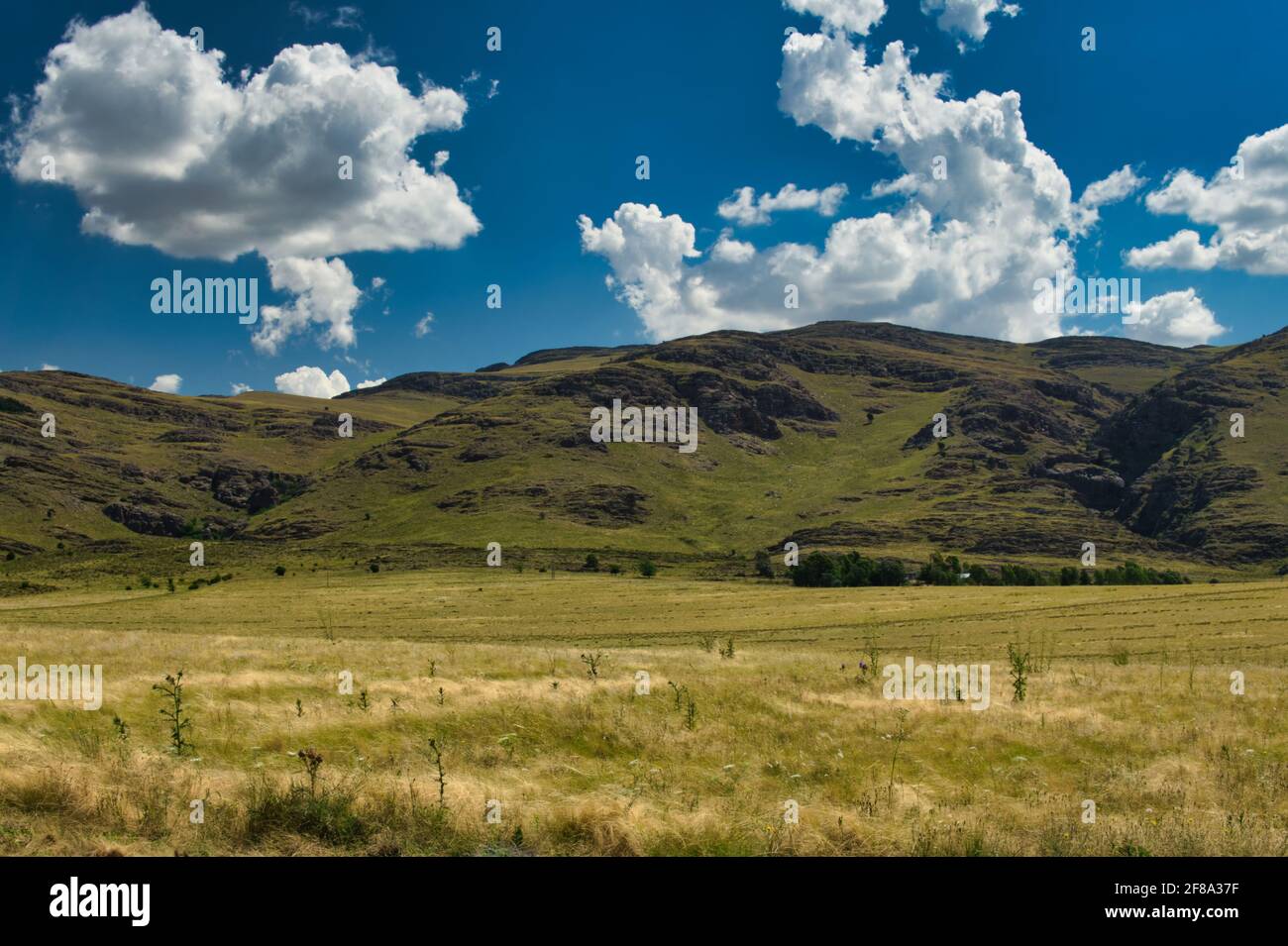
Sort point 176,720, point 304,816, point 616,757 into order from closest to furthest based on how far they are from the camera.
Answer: point 304,816 < point 176,720 < point 616,757

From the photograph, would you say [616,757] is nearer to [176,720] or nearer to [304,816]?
[304,816]

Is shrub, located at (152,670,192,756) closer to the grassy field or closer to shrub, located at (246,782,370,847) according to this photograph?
the grassy field

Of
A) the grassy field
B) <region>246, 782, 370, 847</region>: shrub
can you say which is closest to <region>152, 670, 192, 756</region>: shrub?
the grassy field

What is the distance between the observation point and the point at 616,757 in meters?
17.5

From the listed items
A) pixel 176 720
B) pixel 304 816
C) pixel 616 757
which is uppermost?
pixel 176 720

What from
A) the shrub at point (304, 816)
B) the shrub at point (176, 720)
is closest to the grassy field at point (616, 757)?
the shrub at point (304, 816)

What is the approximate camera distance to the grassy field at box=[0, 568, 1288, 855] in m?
12.0

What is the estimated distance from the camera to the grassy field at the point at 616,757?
12.0m

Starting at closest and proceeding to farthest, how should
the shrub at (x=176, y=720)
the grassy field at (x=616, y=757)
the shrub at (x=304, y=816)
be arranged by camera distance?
the shrub at (x=304, y=816) → the grassy field at (x=616, y=757) → the shrub at (x=176, y=720)

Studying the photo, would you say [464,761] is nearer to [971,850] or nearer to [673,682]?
[673,682]

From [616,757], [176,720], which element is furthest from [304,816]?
[616,757]

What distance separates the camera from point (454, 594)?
107188 mm

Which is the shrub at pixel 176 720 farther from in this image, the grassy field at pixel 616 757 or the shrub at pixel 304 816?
the shrub at pixel 304 816
